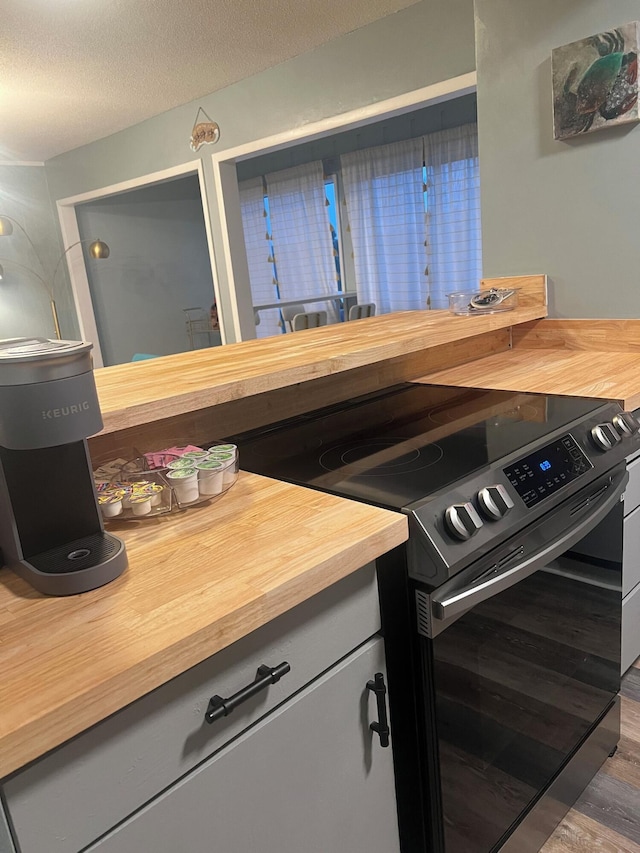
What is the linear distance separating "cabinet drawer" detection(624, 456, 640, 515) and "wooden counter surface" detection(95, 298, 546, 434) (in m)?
0.55

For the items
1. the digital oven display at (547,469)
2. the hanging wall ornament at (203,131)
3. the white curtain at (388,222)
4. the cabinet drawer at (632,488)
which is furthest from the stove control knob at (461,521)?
the white curtain at (388,222)

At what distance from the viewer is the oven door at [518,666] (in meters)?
1.07

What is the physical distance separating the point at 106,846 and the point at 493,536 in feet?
2.30

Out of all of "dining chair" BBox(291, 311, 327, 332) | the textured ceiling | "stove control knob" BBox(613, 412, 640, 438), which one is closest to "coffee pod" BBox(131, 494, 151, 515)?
"stove control knob" BBox(613, 412, 640, 438)

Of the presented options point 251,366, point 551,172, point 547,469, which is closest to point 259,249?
point 551,172

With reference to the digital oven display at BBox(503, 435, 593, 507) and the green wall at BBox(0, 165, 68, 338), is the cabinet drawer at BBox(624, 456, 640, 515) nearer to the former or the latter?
Answer: the digital oven display at BBox(503, 435, 593, 507)

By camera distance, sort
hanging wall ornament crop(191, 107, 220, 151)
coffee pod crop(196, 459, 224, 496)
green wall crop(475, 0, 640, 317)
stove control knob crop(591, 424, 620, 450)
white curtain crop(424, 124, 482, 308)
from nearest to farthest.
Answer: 1. coffee pod crop(196, 459, 224, 496)
2. stove control knob crop(591, 424, 620, 450)
3. green wall crop(475, 0, 640, 317)
4. hanging wall ornament crop(191, 107, 220, 151)
5. white curtain crop(424, 124, 482, 308)

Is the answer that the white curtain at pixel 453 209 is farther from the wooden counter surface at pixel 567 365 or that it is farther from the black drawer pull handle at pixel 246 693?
the black drawer pull handle at pixel 246 693

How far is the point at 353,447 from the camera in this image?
141 centimetres

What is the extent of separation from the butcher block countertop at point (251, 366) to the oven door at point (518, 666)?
52 centimetres

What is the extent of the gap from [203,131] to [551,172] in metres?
2.63

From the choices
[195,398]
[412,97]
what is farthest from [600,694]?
[412,97]

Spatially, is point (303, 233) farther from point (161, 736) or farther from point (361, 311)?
point (161, 736)

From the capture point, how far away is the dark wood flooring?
4.60ft
